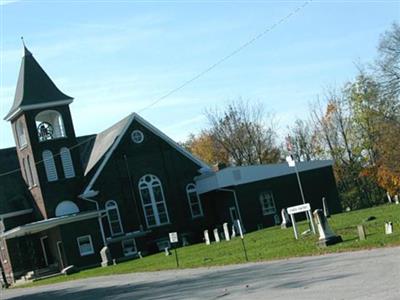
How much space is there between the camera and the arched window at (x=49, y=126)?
53.3 metres

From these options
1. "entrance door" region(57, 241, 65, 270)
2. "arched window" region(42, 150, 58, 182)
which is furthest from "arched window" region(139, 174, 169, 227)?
"entrance door" region(57, 241, 65, 270)

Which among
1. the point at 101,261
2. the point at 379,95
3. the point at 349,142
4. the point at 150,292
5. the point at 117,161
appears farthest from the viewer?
the point at 349,142

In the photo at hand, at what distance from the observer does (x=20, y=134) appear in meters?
54.2

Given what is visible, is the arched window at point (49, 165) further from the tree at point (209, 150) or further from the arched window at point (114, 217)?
the tree at point (209, 150)

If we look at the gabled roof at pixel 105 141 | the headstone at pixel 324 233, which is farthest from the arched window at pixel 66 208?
the headstone at pixel 324 233

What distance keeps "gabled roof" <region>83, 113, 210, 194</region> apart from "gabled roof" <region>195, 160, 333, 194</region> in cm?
194

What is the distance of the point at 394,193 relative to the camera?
6981 centimetres

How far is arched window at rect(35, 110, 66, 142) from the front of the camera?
53281 millimetres

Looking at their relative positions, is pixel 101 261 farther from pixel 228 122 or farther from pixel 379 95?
pixel 228 122

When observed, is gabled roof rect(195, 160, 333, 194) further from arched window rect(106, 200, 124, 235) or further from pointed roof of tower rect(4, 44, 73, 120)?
pointed roof of tower rect(4, 44, 73, 120)

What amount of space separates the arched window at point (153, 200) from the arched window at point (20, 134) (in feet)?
29.7

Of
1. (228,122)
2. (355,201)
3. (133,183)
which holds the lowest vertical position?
(355,201)

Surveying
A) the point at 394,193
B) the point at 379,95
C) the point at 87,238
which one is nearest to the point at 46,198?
the point at 87,238

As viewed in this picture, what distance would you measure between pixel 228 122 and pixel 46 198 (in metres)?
34.3
